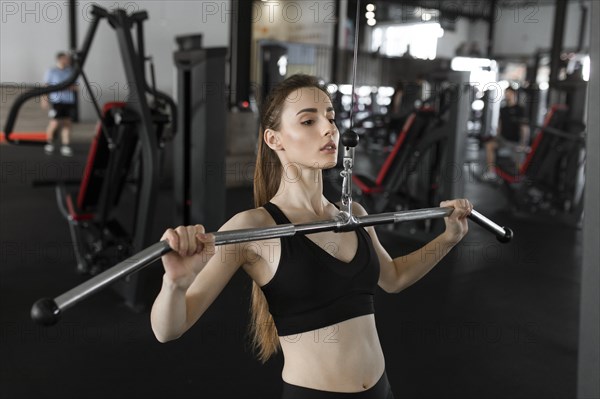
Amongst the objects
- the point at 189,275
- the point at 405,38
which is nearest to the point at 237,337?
the point at 189,275

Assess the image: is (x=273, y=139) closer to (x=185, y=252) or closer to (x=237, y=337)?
(x=185, y=252)

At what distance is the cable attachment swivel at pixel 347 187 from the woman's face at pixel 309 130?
4cm

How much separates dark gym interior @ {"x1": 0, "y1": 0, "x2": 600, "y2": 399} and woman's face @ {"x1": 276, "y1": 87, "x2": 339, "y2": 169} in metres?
0.09

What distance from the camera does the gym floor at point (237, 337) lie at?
2.80 m

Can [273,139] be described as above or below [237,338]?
above

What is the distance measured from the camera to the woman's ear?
1.40 metres

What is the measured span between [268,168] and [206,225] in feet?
11.1

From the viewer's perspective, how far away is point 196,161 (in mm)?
4727

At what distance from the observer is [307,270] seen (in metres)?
1.31

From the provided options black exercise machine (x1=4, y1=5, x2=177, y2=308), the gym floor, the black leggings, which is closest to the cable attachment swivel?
the black leggings

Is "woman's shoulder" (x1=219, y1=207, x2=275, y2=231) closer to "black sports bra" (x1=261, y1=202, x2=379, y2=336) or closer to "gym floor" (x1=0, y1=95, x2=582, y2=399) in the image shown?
"black sports bra" (x1=261, y1=202, x2=379, y2=336)

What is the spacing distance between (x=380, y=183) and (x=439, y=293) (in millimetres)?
1836

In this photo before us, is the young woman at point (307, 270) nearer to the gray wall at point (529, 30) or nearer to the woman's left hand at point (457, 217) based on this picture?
the woman's left hand at point (457, 217)

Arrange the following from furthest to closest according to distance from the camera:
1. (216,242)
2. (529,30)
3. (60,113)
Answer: (529,30), (60,113), (216,242)
